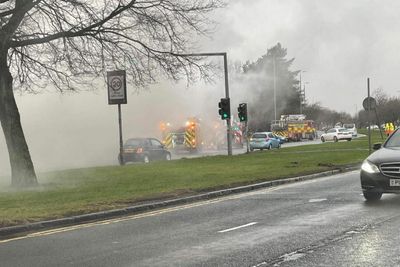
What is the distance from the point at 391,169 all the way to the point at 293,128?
55.9m

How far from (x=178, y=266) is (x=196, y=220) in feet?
11.5

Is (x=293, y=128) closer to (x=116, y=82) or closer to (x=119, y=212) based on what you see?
(x=116, y=82)

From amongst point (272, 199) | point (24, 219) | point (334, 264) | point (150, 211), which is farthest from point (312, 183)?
point (334, 264)

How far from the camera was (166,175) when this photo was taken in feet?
59.9

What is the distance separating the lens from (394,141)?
11.7m

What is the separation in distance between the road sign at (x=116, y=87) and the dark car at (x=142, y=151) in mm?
5236

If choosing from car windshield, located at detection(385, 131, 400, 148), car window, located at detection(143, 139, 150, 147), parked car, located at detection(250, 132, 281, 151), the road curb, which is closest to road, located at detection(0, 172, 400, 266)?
the road curb

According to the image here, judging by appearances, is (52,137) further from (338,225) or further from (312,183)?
(338,225)

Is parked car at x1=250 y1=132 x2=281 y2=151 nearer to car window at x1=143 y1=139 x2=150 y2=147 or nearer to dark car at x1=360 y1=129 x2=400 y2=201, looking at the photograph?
car window at x1=143 y1=139 x2=150 y2=147

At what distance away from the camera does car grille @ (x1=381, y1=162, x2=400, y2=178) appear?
10.3 metres

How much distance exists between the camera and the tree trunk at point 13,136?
53.4 feet

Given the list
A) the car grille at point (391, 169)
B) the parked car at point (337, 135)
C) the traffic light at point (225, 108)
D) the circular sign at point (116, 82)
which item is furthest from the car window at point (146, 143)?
the parked car at point (337, 135)

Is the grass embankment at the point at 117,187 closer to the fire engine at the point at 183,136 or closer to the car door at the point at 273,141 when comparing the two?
the fire engine at the point at 183,136

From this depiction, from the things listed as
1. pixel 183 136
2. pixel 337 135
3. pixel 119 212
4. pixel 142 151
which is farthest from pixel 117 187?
pixel 337 135
